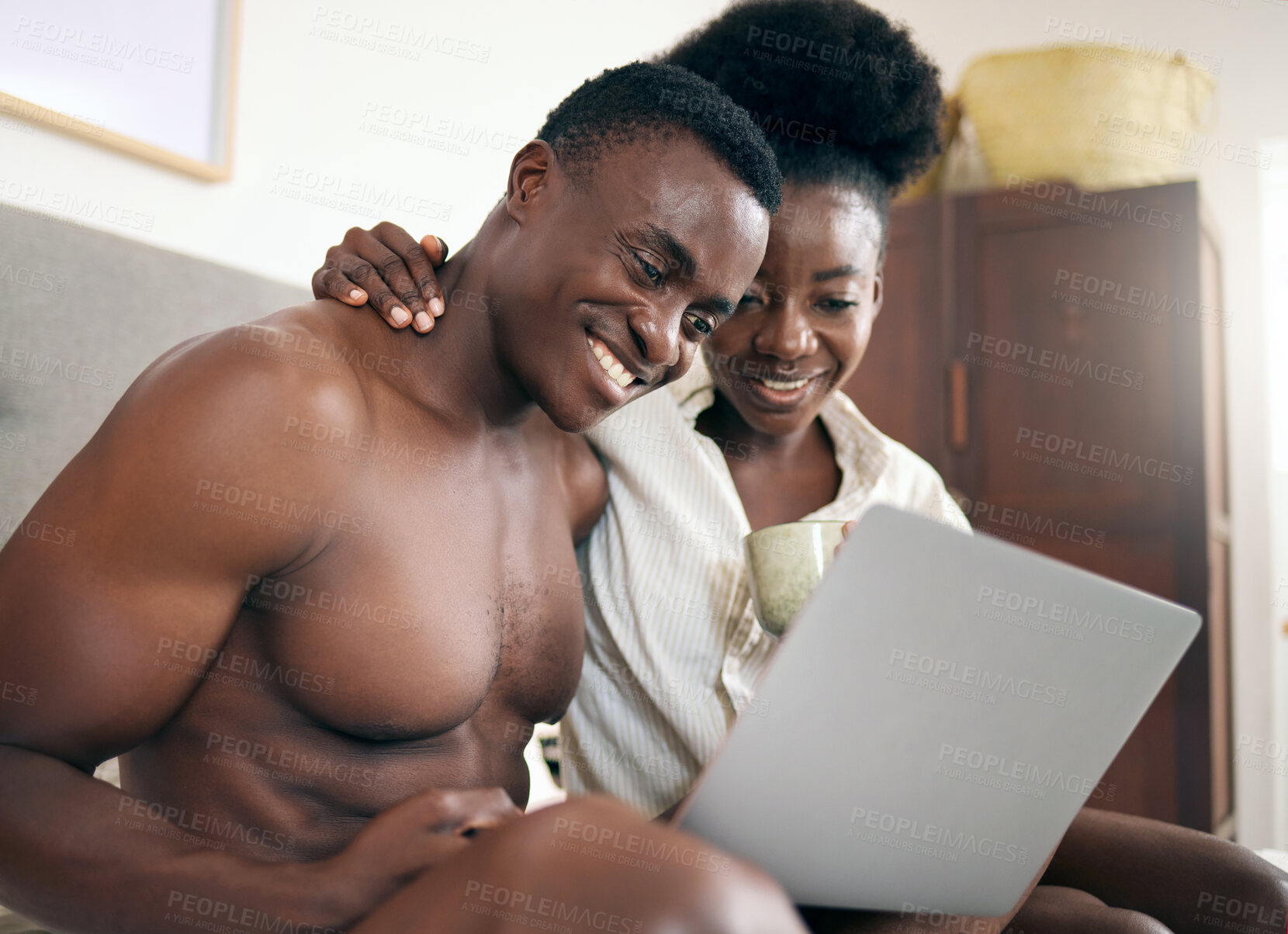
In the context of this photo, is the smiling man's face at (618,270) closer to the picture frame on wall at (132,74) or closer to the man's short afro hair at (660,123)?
the man's short afro hair at (660,123)

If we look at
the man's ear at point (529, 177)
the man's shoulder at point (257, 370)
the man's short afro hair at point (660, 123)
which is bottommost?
the man's shoulder at point (257, 370)

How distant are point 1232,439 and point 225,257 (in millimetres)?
2383

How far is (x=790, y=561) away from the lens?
1.02 meters

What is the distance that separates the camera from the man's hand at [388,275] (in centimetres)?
92

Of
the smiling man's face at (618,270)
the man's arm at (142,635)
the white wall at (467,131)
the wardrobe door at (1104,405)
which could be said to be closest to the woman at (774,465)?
the smiling man's face at (618,270)

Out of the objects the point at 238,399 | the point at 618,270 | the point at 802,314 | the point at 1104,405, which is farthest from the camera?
the point at 1104,405

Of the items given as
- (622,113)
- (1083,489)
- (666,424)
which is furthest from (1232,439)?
(622,113)

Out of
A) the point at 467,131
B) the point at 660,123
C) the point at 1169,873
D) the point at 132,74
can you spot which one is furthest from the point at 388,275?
the point at 467,131

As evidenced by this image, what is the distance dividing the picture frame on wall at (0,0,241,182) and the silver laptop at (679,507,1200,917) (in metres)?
1.27

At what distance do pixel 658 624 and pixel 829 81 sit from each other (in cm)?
68

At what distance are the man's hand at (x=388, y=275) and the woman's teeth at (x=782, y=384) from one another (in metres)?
0.42

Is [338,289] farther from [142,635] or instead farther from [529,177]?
[142,635]

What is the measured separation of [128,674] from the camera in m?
0.69

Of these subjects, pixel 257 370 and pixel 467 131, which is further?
pixel 467 131
